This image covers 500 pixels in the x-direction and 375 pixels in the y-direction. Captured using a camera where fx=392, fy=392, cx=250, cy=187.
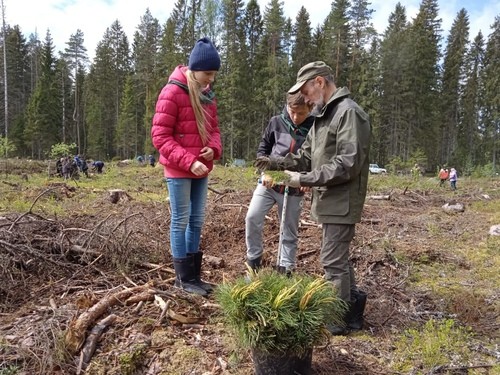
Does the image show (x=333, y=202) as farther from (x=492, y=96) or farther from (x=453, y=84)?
(x=453, y=84)

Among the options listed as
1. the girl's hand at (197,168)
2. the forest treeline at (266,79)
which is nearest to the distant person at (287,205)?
the girl's hand at (197,168)

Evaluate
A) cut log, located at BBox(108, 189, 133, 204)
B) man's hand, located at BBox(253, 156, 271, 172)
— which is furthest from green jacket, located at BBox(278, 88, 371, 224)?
cut log, located at BBox(108, 189, 133, 204)

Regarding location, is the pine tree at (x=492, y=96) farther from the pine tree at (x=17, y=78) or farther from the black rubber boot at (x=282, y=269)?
→ the pine tree at (x=17, y=78)

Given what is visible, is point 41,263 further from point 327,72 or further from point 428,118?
point 428,118

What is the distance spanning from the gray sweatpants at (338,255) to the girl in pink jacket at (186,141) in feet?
3.34

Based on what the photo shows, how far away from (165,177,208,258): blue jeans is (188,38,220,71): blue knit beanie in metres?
0.88

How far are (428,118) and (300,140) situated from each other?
39601 mm

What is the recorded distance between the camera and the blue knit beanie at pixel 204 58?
3018 millimetres

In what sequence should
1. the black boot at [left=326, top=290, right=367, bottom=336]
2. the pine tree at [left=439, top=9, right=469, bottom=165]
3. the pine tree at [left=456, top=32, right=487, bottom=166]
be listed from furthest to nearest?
the pine tree at [left=439, top=9, right=469, bottom=165]
the pine tree at [left=456, top=32, right=487, bottom=166]
the black boot at [left=326, top=290, right=367, bottom=336]

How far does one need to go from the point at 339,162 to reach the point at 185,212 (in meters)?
1.32

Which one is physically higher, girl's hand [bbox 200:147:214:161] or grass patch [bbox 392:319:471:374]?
girl's hand [bbox 200:147:214:161]

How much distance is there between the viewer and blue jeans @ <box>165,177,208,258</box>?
3.11 meters

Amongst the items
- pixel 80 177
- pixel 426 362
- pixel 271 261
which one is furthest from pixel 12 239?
pixel 80 177

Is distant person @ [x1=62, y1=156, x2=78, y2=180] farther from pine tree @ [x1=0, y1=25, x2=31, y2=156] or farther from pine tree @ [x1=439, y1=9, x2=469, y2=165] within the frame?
pine tree @ [x1=439, y1=9, x2=469, y2=165]
